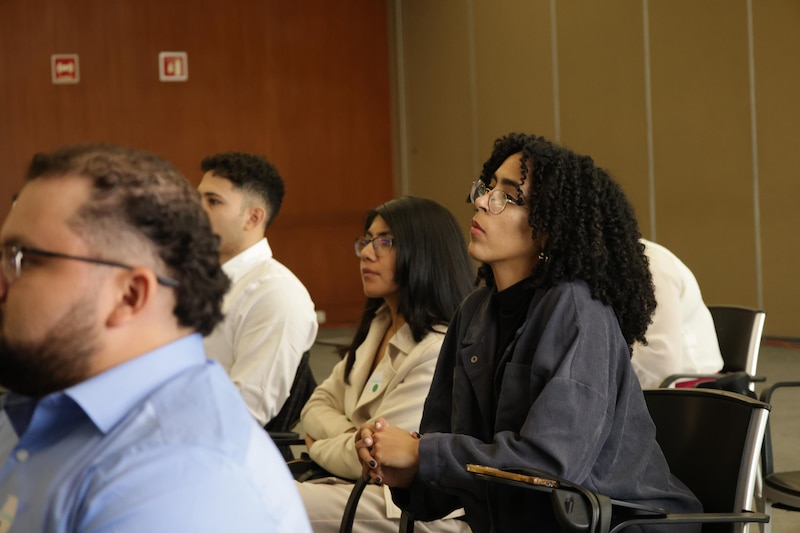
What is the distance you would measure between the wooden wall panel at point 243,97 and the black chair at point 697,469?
825 centimetres

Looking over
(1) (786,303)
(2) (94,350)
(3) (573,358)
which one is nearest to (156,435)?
(2) (94,350)

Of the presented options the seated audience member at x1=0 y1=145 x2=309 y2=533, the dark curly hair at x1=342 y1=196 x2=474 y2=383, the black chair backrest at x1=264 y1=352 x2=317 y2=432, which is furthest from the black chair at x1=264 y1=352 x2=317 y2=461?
the seated audience member at x1=0 y1=145 x2=309 y2=533

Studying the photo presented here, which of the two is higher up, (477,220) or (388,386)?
(477,220)

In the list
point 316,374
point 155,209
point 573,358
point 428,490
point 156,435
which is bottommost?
point 316,374

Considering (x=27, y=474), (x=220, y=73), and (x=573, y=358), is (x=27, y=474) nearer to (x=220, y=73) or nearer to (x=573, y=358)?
(x=573, y=358)

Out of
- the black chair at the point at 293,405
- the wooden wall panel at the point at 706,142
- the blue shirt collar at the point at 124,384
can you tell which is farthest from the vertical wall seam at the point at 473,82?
the blue shirt collar at the point at 124,384

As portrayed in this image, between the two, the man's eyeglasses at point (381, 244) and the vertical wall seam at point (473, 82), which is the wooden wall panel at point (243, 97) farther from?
the man's eyeglasses at point (381, 244)

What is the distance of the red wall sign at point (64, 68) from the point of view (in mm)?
9797

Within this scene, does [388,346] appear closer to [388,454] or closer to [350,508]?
[350,508]

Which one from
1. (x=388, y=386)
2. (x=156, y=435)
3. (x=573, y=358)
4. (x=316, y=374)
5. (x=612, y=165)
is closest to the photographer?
(x=156, y=435)

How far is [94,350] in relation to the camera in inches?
42.8

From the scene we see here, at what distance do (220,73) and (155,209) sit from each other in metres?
9.35

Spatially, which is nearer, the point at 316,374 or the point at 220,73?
the point at 316,374

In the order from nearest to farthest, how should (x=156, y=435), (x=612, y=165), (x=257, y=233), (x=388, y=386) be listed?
1. (x=156, y=435)
2. (x=388, y=386)
3. (x=257, y=233)
4. (x=612, y=165)
